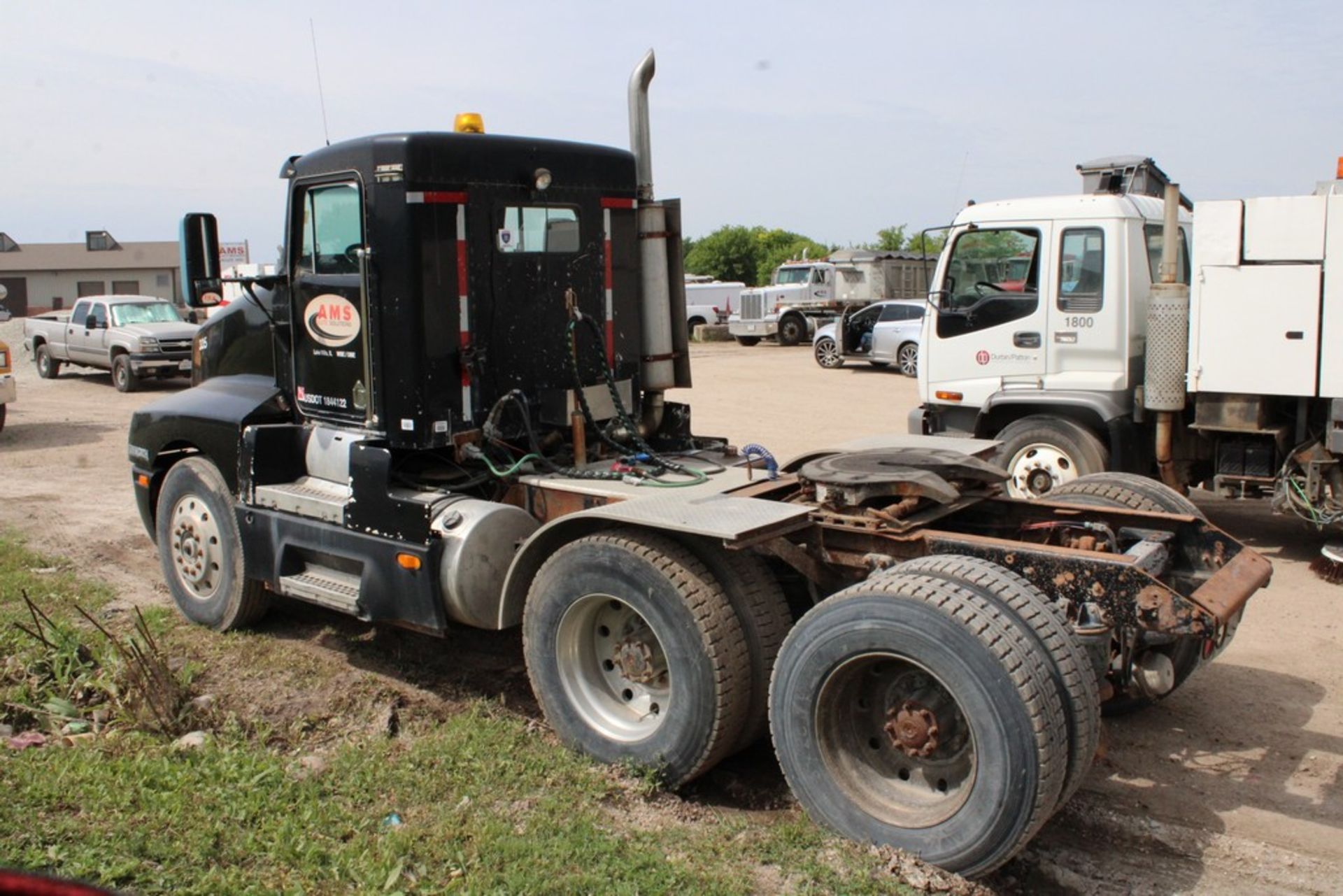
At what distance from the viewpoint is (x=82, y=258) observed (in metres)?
58.6

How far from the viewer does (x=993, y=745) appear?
3951 millimetres

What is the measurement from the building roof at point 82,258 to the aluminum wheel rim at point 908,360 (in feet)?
144

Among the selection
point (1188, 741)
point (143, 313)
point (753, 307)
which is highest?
point (143, 313)

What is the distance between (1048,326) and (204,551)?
637 cm

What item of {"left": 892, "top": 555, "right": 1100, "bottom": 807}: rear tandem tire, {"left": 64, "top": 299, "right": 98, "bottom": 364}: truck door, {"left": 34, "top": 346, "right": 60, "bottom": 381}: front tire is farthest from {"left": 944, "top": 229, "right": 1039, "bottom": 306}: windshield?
{"left": 34, "top": 346, "right": 60, "bottom": 381}: front tire

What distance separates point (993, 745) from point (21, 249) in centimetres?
6453

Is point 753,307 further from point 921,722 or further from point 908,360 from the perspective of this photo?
point 921,722

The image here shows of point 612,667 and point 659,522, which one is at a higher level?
point 659,522

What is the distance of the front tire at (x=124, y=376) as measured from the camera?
22.1 meters

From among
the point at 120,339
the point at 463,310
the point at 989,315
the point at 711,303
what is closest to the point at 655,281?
the point at 463,310

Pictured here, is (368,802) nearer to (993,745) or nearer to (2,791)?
(2,791)

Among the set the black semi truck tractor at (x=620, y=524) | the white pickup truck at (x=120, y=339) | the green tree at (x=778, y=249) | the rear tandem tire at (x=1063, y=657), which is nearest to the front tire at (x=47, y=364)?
the white pickup truck at (x=120, y=339)

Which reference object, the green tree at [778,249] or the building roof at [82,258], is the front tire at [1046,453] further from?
the building roof at [82,258]

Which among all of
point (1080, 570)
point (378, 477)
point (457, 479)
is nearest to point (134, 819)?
point (378, 477)
